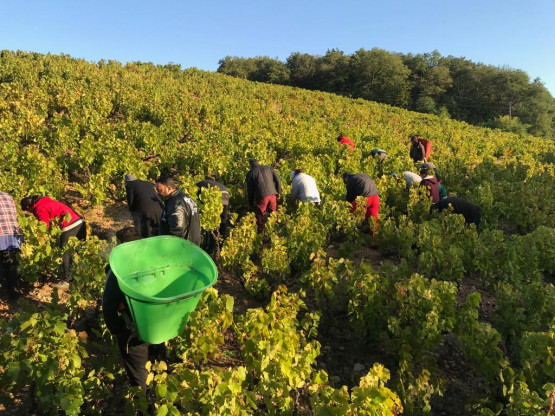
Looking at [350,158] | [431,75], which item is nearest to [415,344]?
[350,158]

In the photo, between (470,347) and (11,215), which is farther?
(11,215)

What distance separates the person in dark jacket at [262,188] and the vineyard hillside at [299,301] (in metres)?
0.51

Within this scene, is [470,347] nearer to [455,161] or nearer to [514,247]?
[514,247]

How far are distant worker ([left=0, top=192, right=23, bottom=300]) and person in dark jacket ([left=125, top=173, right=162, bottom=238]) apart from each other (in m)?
1.52

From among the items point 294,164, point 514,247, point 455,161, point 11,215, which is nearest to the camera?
point 11,215

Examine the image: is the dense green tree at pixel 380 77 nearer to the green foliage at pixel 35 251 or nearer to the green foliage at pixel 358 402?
the green foliage at pixel 35 251

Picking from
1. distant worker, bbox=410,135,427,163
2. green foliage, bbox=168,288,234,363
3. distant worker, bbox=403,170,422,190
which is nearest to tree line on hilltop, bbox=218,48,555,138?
distant worker, bbox=410,135,427,163

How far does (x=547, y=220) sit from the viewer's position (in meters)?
7.86

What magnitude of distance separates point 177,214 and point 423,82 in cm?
6056

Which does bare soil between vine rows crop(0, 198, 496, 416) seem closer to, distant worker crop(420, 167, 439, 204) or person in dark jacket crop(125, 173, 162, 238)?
person in dark jacket crop(125, 173, 162, 238)

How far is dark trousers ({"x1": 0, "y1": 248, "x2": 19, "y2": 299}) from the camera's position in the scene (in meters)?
4.12

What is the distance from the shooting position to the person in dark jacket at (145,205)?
5.24 m

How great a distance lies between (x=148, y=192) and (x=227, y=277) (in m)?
1.85

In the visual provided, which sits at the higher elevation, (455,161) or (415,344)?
(455,161)
